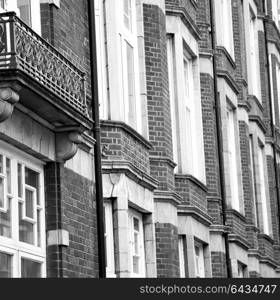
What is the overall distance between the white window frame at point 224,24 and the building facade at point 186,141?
0.13ft

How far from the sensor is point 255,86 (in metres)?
37.4

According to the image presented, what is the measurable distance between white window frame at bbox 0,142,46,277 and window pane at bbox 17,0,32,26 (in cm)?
201

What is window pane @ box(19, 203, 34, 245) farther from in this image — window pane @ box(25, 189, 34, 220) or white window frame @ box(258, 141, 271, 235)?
white window frame @ box(258, 141, 271, 235)

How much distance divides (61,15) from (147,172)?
Result: 14.5 ft

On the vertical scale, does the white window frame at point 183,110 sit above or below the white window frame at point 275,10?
below

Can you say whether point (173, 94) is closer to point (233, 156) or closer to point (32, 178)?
point (233, 156)

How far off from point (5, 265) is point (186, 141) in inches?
416

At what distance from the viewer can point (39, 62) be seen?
1603 centimetres

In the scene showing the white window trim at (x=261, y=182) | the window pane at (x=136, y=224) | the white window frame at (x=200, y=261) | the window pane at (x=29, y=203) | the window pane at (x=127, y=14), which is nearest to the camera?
the window pane at (x=29, y=203)

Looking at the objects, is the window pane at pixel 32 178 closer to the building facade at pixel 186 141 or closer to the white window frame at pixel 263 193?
the building facade at pixel 186 141

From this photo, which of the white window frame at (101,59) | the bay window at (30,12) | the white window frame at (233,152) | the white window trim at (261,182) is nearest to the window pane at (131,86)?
the white window frame at (101,59)

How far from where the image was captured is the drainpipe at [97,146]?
18.6 metres
